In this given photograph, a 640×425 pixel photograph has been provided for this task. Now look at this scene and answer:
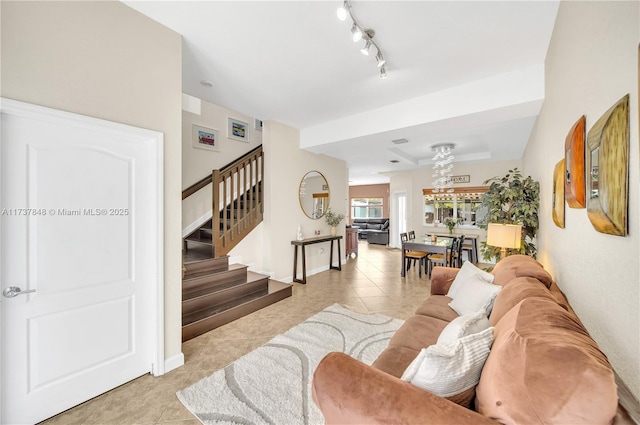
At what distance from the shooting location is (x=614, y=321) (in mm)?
1012

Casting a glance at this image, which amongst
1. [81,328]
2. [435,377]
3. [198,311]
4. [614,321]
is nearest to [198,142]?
[198,311]

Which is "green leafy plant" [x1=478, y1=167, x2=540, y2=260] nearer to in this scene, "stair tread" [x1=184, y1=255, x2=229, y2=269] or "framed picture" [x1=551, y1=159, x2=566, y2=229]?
"framed picture" [x1=551, y1=159, x2=566, y2=229]

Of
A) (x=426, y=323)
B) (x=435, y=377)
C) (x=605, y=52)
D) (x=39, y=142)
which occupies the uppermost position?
(x=605, y=52)

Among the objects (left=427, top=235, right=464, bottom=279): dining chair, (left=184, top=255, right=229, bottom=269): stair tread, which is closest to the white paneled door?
(left=184, top=255, right=229, bottom=269): stair tread

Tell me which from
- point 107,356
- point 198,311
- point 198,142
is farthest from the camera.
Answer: point 198,142

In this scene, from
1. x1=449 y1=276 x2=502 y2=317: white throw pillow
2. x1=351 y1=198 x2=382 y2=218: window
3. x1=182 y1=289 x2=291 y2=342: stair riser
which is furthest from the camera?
x1=351 y1=198 x2=382 y2=218: window

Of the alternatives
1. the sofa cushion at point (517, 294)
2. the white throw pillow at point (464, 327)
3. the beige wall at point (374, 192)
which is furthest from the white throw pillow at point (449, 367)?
the beige wall at point (374, 192)

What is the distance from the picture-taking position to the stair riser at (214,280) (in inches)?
124

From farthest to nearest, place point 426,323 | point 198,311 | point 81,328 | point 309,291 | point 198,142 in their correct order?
point 198,142 < point 309,291 < point 198,311 < point 426,323 < point 81,328

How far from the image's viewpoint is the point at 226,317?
306 cm

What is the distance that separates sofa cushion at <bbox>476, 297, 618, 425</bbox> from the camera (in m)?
0.69

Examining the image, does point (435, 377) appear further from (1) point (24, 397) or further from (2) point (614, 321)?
(1) point (24, 397)

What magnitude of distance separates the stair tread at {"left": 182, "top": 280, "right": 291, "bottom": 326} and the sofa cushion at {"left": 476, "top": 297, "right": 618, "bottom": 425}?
279cm

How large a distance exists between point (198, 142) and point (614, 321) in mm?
5488
